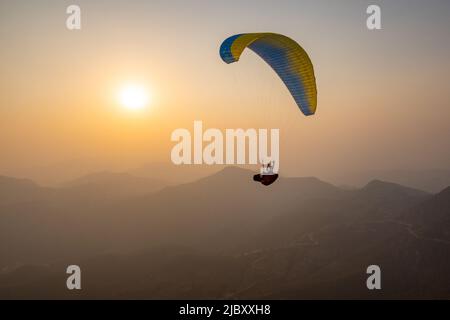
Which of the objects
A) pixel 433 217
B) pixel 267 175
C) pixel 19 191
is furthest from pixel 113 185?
pixel 267 175

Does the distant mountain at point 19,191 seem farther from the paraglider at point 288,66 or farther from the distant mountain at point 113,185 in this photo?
the paraglider at point 288,66

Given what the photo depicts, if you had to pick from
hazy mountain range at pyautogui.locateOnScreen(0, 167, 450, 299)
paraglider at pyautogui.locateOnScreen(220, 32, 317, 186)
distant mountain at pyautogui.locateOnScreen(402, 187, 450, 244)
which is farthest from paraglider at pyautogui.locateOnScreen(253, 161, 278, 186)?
distant mountain at pyautogui.locateOnScreen(402, 187, 450, 244)

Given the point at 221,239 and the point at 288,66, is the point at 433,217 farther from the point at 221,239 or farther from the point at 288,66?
the point at 288,66

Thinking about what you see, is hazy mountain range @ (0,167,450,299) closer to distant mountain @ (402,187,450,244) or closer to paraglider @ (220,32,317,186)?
distant mountain @ (402,187,450,244)

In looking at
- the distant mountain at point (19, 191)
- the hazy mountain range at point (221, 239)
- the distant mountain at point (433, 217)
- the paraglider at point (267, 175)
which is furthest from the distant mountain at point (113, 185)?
the paraglider at point (267, 175)
